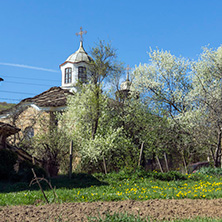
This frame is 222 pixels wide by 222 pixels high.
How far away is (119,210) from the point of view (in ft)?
21.4

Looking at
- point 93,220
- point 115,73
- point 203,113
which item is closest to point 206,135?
point 203,113

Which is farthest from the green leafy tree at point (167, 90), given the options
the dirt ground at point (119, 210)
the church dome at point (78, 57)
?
the dirt ground at point (119, 210)

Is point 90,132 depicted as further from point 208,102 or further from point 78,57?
point 78,57

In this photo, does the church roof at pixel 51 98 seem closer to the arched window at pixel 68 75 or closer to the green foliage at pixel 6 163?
the arched window at pixel 68 75

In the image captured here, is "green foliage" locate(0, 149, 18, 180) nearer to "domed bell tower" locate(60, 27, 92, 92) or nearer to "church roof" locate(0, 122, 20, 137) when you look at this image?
"church roof" locate(0, 122, 20, 137)

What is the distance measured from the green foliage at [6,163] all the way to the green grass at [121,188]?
52.6 inches

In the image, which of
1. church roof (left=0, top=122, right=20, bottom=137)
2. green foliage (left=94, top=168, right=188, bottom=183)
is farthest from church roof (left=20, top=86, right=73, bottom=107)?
green foliage (left=94, top=168, right=188, bottom=183)

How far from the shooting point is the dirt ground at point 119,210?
6008 millimetres

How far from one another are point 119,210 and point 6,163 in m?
10.4

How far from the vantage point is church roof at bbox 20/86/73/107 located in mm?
23359

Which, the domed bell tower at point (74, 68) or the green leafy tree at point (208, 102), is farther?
the domed bell tower at point (74, 68)

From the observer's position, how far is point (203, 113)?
753 inches

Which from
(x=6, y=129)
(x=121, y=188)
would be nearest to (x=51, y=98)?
(x=6, y=129)

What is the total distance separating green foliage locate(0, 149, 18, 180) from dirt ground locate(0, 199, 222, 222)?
798cm
